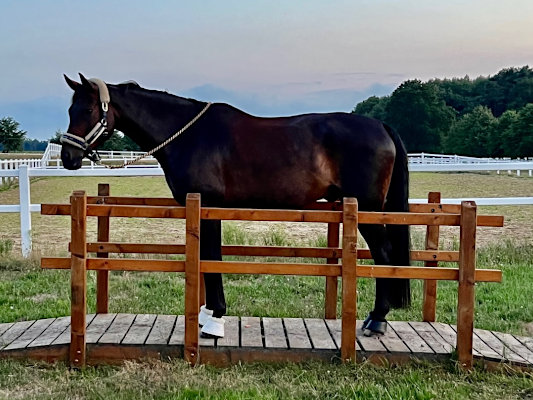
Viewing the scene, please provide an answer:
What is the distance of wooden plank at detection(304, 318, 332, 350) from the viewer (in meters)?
4.03

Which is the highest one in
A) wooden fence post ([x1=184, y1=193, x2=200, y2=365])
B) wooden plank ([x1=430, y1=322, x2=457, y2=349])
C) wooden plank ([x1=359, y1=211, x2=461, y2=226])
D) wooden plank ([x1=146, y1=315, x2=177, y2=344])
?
wooden plank ([x1=359, y1=211, x2=461, y2=226])

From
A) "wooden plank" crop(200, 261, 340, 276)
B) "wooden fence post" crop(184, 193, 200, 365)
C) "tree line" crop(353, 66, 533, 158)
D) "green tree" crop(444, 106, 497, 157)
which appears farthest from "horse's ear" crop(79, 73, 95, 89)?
"green tree" crop(444, 106, 497, 157)

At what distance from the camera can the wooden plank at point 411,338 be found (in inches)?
157

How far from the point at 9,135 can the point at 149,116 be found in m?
70.0

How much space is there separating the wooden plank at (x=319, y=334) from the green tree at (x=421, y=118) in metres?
72.1

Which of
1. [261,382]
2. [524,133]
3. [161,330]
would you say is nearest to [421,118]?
[524,133]

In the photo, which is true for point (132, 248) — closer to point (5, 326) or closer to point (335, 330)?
point (5, 326)

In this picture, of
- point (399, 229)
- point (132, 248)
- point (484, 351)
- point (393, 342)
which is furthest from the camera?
point (132, 248)

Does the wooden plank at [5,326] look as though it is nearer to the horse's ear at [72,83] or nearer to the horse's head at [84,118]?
the horse's head at [84,118]

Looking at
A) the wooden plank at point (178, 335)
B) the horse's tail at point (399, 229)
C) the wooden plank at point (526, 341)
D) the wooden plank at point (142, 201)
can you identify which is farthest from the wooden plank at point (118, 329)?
the wooden plank at point (526, 341)

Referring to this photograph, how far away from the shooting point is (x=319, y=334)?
4328 mm

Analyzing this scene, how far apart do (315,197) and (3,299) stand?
3505 mm

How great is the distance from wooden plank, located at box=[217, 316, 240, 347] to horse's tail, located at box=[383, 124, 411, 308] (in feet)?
4.11

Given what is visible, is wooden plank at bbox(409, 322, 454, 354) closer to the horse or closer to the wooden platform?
the wooden platform
